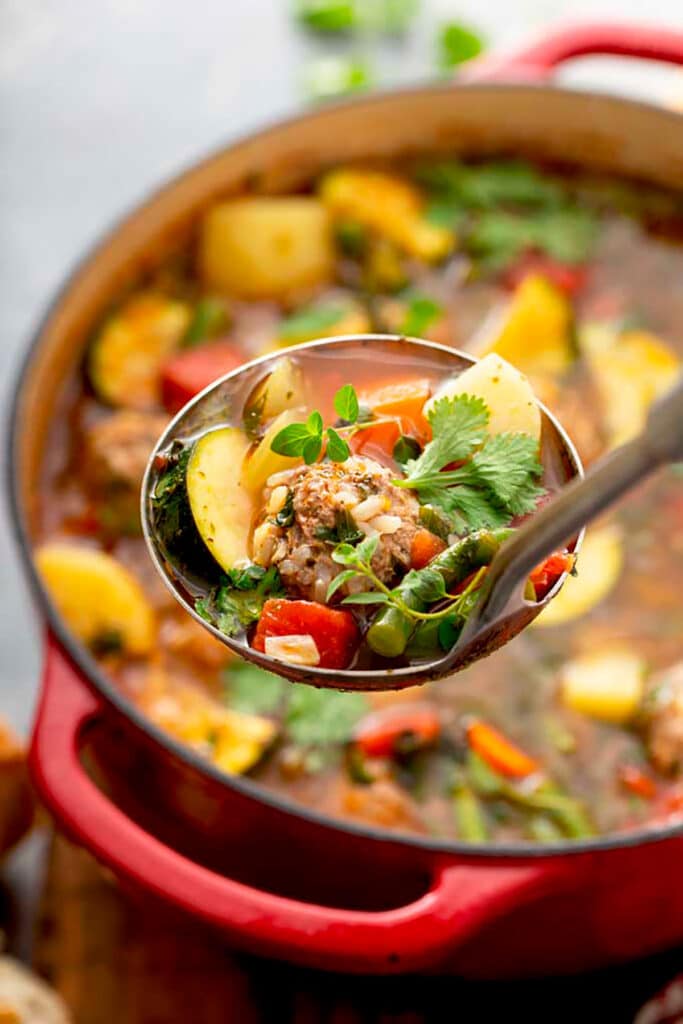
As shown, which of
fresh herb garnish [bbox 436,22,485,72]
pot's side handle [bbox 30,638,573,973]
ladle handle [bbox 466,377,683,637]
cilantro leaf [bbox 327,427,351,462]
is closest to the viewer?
ladle handle [bbox 466,377,683,637]

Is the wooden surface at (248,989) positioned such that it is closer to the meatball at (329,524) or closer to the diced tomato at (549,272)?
the meatball at (329,524)

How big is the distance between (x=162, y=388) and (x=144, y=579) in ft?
1.36

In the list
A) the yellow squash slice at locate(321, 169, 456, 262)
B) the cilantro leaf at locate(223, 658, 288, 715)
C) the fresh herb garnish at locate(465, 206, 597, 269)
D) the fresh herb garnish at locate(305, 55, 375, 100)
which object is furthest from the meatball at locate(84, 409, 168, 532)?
the fresh herb garnish at locate(305, 55, 375, 100)

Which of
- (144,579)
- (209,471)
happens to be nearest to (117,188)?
(144,579)

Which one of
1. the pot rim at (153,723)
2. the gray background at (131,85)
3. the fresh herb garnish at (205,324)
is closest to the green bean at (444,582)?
the pot rim at (153,723)

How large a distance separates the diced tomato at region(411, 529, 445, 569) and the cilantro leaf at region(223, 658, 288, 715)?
0.85 metres

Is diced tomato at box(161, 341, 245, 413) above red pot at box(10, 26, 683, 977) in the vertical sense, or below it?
above

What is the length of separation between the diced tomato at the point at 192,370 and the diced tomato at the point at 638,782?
40.3 inches

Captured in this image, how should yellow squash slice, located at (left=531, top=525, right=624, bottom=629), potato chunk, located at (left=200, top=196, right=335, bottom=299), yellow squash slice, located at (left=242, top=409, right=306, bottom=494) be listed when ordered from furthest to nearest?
potato chunk, located at (left=200, top=196, right=335, bottom=299) → yellow squash slice, located at (left=531, top=525, right=624, bottom=629) → yellow squash slice, located at (left=242, top=409, right=306, bottom=494)

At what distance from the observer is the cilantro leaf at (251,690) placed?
2.38 m

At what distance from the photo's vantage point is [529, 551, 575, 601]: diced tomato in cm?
158

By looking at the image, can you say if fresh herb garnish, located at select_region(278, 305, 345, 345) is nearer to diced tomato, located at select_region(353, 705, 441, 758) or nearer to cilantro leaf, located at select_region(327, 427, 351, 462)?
diced tomato, located at select_region(353, 705, 441, 758)

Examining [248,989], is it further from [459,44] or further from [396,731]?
[459,44]

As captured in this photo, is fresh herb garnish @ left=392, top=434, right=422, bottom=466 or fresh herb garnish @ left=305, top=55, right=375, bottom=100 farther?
fresh herb garnish @ left=305, top=55, right=375, bottom=100
